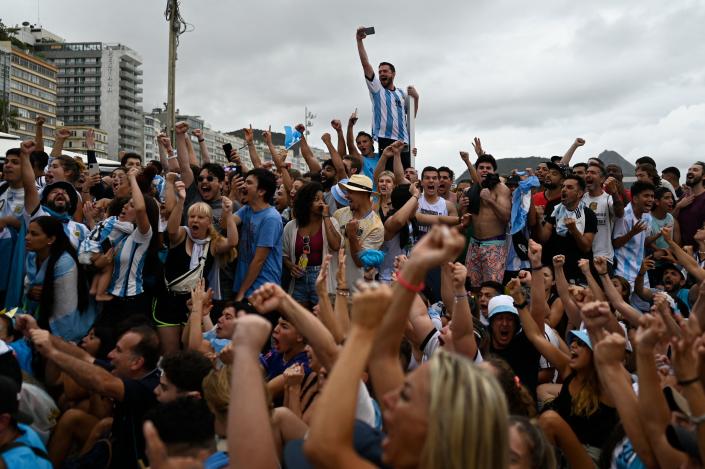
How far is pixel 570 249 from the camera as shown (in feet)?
24.2

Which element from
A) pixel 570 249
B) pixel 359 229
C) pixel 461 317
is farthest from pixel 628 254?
pixel 461 317

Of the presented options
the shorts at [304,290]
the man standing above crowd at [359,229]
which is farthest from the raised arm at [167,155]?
the man standing above crowd at [359,229]

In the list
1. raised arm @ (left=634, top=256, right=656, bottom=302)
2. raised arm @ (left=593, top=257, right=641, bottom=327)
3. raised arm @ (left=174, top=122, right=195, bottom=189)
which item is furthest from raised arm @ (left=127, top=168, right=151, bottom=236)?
raised arm @ (left=634, top=256, right=656, bottom=302)

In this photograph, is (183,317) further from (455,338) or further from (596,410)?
(596,410)

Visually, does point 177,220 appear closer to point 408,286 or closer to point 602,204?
point 408,286

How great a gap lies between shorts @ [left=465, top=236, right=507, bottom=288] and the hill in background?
355 centimetres

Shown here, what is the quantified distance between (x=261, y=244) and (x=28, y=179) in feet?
7.21

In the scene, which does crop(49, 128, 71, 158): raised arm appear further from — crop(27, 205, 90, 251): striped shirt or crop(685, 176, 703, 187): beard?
crop(685, 176, 703, 187): beard

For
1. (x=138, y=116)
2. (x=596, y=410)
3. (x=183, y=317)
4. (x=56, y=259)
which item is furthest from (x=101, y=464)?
(x=138, y=116)

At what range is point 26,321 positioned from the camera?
4434 millimetres

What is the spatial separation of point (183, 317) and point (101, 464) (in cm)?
179

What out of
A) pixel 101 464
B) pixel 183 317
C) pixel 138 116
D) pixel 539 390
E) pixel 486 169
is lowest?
pixel 101 464

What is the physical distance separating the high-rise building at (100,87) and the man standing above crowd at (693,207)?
488ft

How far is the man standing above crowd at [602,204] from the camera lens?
7.52m
